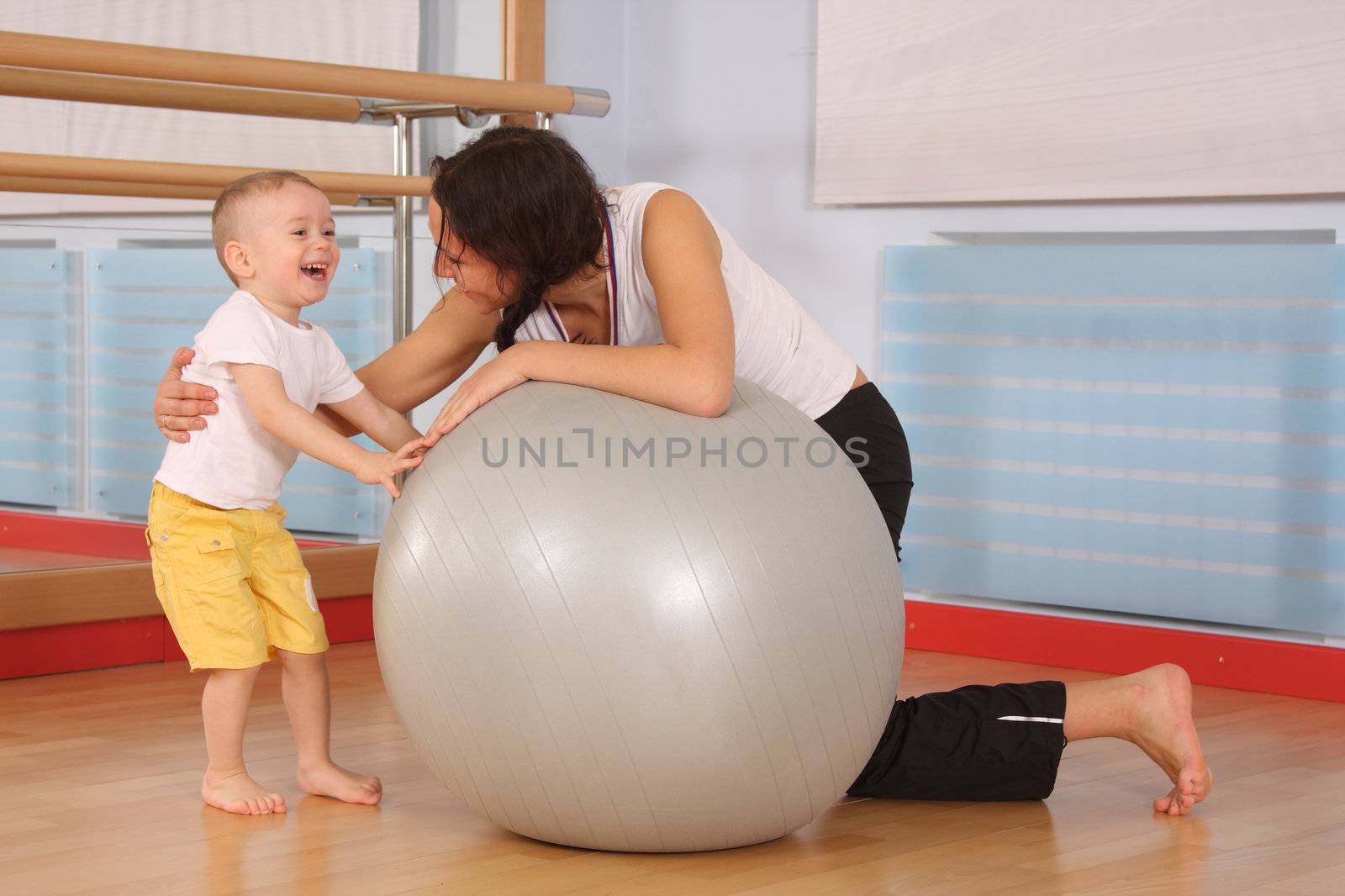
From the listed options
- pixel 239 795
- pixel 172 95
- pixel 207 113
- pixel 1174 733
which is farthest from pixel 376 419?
pixel 207 113

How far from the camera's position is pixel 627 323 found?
182cm

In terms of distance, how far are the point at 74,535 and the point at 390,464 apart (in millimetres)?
1206

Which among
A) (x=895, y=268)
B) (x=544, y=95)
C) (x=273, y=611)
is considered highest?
(x=544, y=95)

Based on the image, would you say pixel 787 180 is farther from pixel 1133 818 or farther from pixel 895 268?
pixel 1133 818

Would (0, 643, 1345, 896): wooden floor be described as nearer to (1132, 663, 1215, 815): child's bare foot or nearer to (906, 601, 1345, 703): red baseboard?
(1132, 663, 1215, 815): child's bare foot

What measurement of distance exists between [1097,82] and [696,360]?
1.51 metres

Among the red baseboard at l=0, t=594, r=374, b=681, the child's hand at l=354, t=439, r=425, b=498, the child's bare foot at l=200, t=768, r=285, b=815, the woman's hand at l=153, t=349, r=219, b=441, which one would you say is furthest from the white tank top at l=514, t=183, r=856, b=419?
the red baseboard at l=0, t=594, r=374, b=681

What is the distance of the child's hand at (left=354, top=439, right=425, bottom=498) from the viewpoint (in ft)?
5.54

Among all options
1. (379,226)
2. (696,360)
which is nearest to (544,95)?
(379,226)

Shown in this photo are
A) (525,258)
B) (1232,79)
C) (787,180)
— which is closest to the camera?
(525,258)

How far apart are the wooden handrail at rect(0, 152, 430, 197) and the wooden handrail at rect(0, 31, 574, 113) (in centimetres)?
13

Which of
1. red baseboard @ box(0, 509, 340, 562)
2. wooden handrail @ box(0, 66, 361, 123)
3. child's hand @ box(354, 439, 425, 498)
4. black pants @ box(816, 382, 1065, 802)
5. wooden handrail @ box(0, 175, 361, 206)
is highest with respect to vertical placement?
wooden handrail @ box(0, 66, 361, 123)

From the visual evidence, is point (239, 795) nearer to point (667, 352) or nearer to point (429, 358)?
point (429, 358)

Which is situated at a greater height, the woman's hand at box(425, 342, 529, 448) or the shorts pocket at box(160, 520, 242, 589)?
the woman's hand at box(425, 342, 529, 448)
